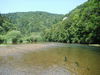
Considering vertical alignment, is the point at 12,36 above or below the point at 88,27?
below

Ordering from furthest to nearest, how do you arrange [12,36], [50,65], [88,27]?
[12,36], [88,27], [50,65]

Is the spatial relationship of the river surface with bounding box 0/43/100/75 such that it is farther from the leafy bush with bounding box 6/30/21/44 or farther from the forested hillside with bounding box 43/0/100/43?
the leafy bush with bounding box 6/30/21/44

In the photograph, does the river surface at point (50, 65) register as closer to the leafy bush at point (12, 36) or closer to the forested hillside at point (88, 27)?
the forested hillside at point (88, 27)

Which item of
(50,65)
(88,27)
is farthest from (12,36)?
(50,65)

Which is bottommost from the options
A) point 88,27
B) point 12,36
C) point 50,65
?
point 12,36

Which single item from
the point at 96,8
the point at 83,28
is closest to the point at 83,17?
the point at 83,28

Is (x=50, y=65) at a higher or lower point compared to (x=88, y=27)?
lower

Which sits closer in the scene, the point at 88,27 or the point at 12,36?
the point at 88,27

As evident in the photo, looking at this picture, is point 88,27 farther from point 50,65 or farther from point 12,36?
point 50,65

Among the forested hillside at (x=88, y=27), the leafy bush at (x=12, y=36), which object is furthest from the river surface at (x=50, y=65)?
the leafy bush at (x=12, y=36)

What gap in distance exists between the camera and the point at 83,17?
83938 mm

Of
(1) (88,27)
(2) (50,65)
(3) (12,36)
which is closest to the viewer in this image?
(2) (50,65)

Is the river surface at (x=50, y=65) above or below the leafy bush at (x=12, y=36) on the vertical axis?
above

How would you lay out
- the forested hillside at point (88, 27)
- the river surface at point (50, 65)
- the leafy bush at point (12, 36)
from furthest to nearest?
the leafy bush at point (12, 36), the forested hillside at point (88, 27), the river surface at point (50, 65)
